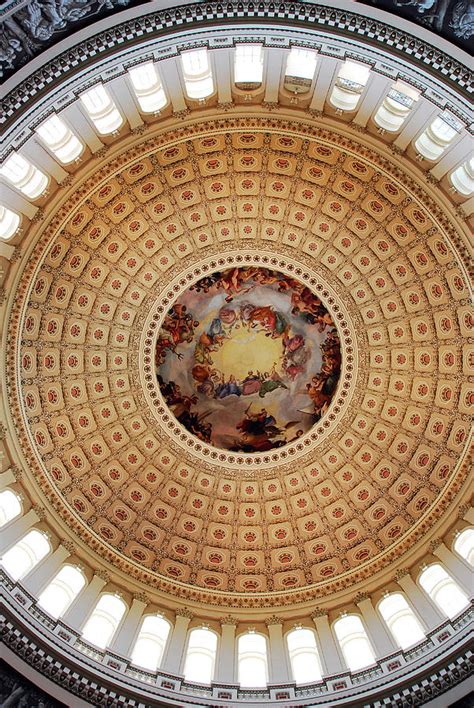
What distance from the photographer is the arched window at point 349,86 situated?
1780 centimetres

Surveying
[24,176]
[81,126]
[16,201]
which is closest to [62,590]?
[16,201]

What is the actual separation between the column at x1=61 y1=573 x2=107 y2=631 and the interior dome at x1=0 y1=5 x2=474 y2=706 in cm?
8

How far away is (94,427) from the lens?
2536 centimetres

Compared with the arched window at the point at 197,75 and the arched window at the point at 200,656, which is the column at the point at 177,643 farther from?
the arched window at the point at 197,75

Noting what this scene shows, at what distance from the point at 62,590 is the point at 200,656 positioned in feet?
15.5

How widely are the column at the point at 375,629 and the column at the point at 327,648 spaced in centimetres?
112

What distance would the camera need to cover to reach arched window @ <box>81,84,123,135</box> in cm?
1819

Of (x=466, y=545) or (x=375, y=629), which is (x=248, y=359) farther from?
(x=375, y=629)

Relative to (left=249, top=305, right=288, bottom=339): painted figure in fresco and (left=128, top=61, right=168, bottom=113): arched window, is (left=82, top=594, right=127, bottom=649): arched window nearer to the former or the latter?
(left=249, top=305, right=288, bottom=339): painted figure in fresco

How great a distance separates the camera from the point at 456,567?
2036 cm

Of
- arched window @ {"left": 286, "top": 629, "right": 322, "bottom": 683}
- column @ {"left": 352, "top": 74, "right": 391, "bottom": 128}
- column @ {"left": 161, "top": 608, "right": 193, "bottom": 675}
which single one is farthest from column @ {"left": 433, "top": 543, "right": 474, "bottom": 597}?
column @ {"left": 352, "top": 74, "right": 391, "bottom": 128}

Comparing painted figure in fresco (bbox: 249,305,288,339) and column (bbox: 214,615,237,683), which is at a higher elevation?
painted figure in fresco (bbox: 249,305,288,339)

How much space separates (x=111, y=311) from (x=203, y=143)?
7191 millimetres

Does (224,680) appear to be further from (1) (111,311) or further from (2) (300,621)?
(1) (111,311)
